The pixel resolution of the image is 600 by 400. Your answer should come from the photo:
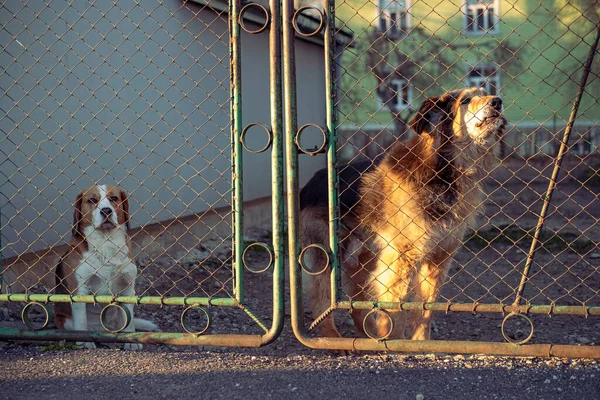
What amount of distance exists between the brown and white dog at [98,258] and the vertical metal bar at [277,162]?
1.41 meters

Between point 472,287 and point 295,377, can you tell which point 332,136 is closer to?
point 295,377

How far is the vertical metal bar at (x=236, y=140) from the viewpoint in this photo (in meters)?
3.54

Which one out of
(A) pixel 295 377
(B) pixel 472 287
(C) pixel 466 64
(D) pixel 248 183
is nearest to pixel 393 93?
(C) pixel 466 64

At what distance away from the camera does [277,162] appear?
11.7ft

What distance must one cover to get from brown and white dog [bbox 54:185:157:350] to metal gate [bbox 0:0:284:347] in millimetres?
118

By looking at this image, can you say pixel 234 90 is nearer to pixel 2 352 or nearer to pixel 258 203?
pixel 2 352

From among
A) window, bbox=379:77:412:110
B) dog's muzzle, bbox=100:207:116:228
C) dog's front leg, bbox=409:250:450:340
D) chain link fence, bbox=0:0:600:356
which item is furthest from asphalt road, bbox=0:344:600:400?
window, bbox=379:77:412:110

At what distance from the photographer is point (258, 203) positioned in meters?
9.68

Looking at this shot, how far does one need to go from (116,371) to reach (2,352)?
0.85 meters

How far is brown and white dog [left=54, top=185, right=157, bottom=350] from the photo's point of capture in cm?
455

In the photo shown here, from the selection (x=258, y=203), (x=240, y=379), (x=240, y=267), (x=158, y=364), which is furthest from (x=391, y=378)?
(x=258, y=203)

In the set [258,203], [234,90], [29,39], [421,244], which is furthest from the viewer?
[258,203]

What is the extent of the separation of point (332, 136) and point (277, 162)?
12.7 inches

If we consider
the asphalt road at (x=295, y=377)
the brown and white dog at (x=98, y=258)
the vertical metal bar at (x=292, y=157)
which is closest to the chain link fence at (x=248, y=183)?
the vertical metal bar at (x=292, y=157)
